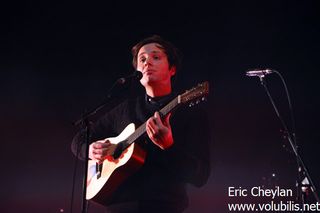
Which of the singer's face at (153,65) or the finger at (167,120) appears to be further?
the singer's face at (153,65)

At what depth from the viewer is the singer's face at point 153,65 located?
293cm

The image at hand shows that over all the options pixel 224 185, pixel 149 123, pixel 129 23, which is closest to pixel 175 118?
pixel 149 123

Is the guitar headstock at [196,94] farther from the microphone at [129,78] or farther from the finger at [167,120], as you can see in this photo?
the microphone at [129,78]

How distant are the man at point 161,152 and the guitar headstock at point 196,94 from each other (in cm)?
13

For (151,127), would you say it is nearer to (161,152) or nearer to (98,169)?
(161,152)

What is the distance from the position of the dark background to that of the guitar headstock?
1.76 m

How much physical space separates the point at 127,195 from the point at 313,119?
2.31 meters

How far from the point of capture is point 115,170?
102 inches

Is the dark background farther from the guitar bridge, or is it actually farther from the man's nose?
the guitar bridge

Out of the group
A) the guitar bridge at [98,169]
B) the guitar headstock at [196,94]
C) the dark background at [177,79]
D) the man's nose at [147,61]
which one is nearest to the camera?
the guitar headstock at [196,94]

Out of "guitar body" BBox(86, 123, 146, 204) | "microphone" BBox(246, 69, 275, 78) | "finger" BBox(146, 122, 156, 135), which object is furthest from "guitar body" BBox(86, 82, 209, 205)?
"microphone" BBox(246, 69, 275, 78)

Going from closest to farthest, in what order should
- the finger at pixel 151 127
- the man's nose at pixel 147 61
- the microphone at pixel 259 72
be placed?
the finger at pixel 151 127 < the man's nose at pixel 147 61 < the microphone at pixel 259 72

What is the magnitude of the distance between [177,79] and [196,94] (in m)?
1.88

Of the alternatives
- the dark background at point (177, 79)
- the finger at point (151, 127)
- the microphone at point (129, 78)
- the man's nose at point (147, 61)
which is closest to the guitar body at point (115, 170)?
the finger at point (151, 127)
